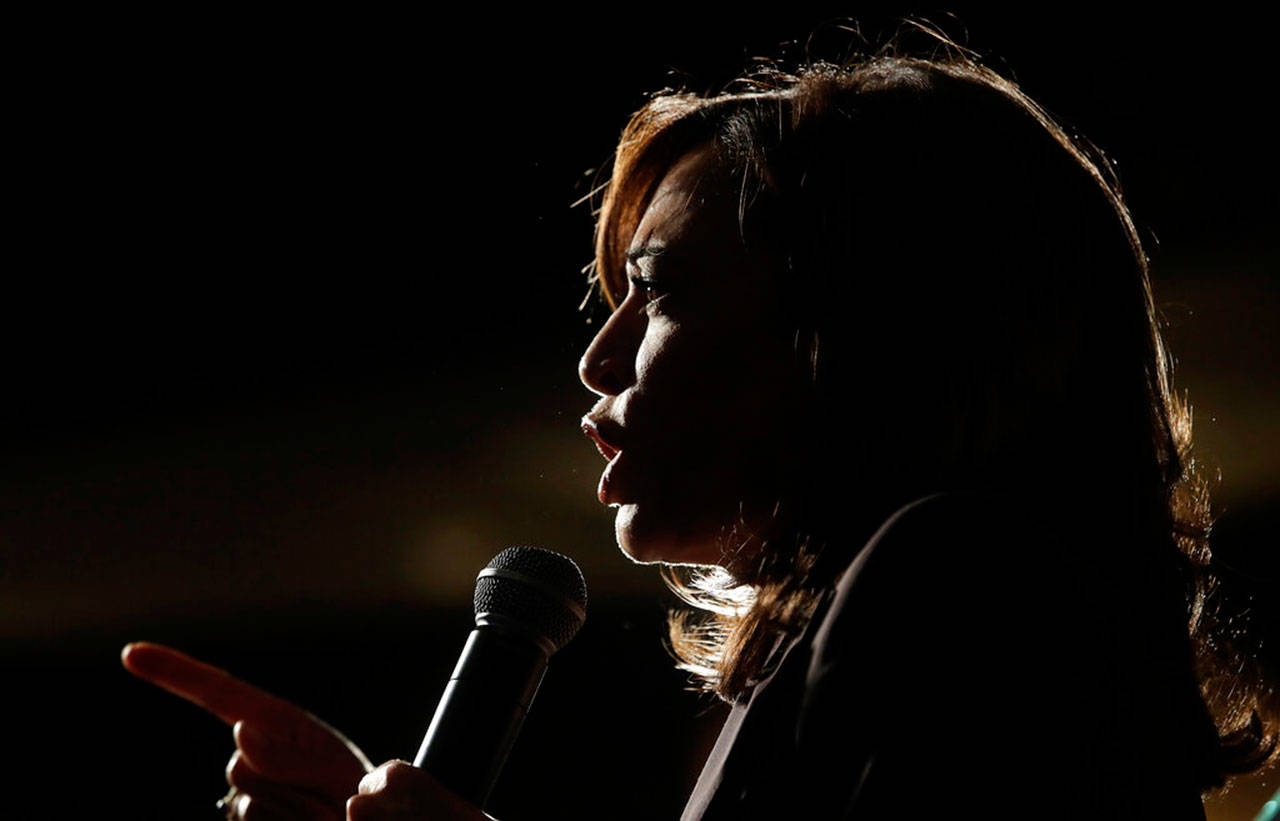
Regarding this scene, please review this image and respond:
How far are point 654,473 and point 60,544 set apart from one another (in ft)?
4.80

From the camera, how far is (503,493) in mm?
2061

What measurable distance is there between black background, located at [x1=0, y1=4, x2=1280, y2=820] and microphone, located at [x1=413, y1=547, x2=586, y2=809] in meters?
1.07

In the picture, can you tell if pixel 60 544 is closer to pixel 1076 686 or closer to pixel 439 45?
pixel 439 45

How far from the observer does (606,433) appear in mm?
1030

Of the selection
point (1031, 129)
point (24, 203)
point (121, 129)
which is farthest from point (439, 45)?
point (1031, 129)

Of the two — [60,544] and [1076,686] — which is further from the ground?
[1076,686]

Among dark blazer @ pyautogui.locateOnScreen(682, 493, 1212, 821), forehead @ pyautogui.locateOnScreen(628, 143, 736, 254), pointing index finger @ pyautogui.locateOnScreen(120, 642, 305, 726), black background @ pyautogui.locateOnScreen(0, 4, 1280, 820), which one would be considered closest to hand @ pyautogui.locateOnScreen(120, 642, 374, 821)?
pointing index finger @ pyautogui.locateOnScreen(120, 642, 305, 726)

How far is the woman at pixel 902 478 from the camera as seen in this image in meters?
0.67

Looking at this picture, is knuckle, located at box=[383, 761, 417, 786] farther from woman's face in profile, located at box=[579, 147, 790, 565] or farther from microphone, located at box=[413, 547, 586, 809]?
woman's face in profile, located at box=[579, 147, 790, 565]

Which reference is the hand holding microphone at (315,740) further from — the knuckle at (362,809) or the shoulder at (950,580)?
the shoulder at (950,580)

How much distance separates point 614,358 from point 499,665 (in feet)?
1.07

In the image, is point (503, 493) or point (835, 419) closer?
point (835, 419)

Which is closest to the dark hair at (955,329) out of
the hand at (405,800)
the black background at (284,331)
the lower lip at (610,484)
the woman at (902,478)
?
the woman at (902,478)

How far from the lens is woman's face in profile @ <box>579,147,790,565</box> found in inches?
39.0
